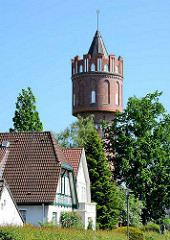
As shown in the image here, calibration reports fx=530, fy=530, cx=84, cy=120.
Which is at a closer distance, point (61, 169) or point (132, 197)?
point (61, 169)

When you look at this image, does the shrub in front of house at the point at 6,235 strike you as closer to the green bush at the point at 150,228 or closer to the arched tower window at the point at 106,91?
the green bush at the point at 150,228

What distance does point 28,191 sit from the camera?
32.9 metres

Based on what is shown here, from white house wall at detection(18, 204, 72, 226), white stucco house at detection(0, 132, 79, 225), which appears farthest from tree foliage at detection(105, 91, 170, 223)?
white house wall at detection(18, 204, 72, 226)

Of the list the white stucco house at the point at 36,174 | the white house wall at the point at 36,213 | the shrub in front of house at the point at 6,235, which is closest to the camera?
the shrub in front of house at the point at 6,235

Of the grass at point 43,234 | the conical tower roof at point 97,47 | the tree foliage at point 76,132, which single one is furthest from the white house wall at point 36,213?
the conical tower roof at point 97,47

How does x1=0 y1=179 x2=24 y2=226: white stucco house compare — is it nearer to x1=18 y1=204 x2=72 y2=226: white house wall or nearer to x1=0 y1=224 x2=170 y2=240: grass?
x1=0 y1=224 x2=170 y2=240: grass

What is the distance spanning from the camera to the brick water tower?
7769 centimetres

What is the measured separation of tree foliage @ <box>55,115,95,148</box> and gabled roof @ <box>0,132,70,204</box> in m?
31.4

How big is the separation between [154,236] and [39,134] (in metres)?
12.9

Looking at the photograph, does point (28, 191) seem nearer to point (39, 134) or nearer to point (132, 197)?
point (39, 134)

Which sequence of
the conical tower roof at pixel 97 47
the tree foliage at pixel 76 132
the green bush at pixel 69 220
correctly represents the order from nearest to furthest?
the green bush at pixel 69 220
the tree foliage at pixel 76 132
the conical tower roof at pixel 97 47

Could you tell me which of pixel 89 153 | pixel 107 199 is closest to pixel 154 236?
pixel 107 199

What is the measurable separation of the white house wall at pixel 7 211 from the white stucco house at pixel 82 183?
12974mm

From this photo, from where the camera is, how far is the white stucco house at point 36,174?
32.5 metres
